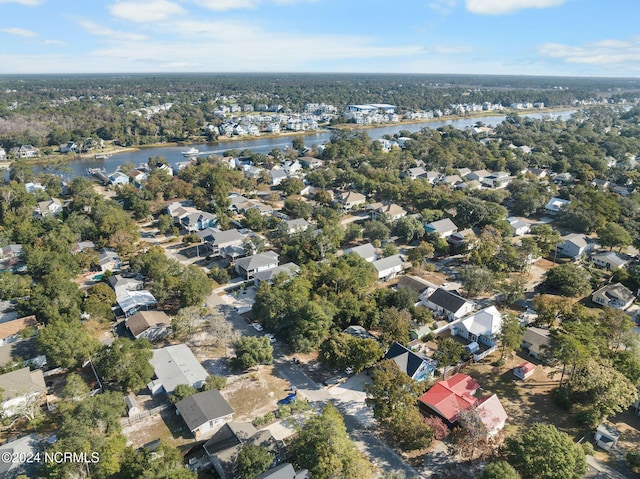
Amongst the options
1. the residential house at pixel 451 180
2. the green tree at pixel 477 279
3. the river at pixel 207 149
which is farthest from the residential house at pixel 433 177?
the river at pixel 207 149

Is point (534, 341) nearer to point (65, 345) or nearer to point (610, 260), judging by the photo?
point (610, 260)

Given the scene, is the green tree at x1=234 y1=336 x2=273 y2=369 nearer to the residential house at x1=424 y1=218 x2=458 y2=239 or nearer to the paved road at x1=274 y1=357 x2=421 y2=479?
the paved road at x1=274 y1=357 x2=421 y2=479

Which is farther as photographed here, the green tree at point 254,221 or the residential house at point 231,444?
the green tree at point 254,221

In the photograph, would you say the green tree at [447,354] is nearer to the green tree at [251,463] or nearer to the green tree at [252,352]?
the green tree at [252,352]

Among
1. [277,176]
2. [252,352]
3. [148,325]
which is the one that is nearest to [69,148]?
[277,176]

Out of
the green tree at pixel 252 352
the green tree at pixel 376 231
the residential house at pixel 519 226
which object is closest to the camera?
the green tree at pixel 252 352
